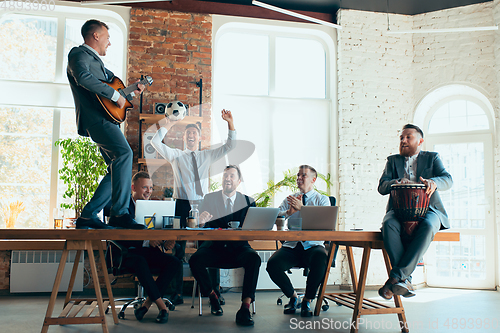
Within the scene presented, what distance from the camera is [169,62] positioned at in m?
5.07

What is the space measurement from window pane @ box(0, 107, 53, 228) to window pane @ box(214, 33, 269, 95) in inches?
89.4

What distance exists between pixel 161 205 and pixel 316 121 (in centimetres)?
325

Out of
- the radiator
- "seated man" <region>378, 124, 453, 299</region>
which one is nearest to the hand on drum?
"seated man" <region>378, 124, 453, 299</region>

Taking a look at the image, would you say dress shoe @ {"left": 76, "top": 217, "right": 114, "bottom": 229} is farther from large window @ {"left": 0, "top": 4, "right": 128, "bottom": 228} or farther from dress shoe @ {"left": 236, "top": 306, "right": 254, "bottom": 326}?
large window @ {"left": 0, "top": 4, "right": 128, "bottom": 228}

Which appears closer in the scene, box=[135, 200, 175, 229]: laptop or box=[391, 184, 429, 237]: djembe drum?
box=[391, 184, 429, 237]: djembe drum

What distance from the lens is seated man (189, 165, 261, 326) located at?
313 centimetres

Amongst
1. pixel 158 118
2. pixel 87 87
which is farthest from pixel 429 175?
pixel 158 118

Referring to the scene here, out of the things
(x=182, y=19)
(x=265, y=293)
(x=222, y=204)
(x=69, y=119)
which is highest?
(x=182, y=19)

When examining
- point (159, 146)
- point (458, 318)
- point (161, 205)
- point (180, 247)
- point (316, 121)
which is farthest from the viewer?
point (316, 121)

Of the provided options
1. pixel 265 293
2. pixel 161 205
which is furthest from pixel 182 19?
pixel 265 293

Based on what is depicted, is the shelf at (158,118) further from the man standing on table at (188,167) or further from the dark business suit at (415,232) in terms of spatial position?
the dark business suit at (415,232)

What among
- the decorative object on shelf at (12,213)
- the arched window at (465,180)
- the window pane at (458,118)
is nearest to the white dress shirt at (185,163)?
the decorative object on shelf at (12,213)

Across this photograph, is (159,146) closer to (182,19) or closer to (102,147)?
(102,147)

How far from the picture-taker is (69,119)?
16.8 feet
